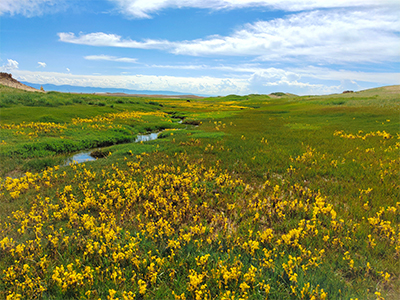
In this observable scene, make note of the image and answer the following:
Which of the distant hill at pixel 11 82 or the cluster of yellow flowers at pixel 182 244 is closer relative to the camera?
the cluster of yellow flowers at pixel 182 244

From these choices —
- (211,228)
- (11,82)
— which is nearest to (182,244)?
(211,228)

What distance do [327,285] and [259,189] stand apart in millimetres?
4898

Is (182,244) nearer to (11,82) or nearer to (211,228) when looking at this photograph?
(211,228)

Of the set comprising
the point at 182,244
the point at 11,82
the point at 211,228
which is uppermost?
the point at 11,82

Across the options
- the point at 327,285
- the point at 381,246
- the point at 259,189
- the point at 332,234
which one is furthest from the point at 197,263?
the point at 259,189

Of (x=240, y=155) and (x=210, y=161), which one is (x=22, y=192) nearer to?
(x=210, y=161)

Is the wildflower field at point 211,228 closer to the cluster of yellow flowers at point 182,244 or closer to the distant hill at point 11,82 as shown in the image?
the cluster of yellow flowers at point 182,244

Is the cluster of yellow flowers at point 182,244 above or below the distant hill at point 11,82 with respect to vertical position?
below

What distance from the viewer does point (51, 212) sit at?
7719mm

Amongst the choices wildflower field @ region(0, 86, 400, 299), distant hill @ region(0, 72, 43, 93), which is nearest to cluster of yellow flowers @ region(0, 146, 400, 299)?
wildflower field @ region(0, 86, 400, 299)

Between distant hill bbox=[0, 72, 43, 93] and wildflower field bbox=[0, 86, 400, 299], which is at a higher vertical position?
distant hill bbox=[0, 72, 43, 93]

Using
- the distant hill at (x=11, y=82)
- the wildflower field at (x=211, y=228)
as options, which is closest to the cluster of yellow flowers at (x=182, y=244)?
the wildflower field at (x=211, y=228)

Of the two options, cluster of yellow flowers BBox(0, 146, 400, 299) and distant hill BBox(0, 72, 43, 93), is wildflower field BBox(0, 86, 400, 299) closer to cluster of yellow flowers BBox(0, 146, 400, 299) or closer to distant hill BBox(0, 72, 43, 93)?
cluster of yellow flowers BBox(0, 146, 400, 299)

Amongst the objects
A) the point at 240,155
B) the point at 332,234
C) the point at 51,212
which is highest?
the point at 240,155
